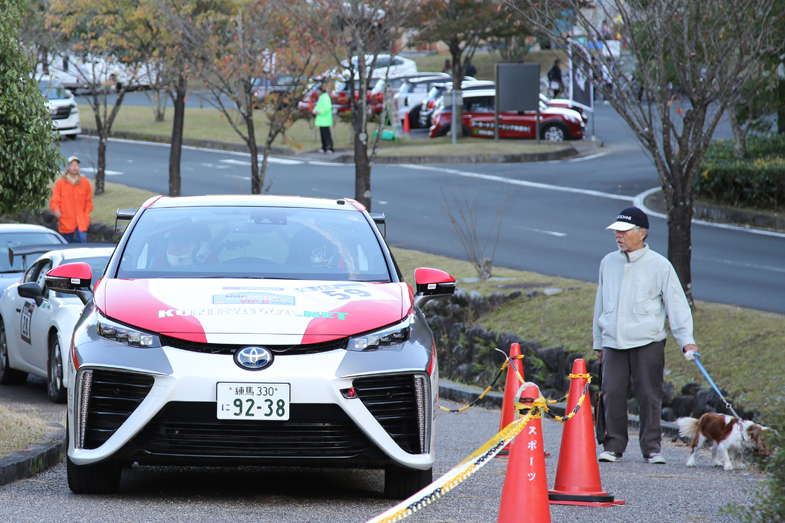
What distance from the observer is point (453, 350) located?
1234cm

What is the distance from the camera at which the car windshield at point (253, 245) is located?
5793 mm

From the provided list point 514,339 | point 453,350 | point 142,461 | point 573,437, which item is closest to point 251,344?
point 142,461

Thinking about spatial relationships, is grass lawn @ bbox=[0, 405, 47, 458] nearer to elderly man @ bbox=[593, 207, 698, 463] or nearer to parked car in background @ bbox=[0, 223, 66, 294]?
elderly man @ bbox=[593, 207, 698, 463]

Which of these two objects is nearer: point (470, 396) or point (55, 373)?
point (55, 373)

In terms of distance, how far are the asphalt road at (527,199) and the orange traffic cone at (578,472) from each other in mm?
7615

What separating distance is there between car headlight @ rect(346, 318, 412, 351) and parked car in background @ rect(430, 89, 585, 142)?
91.7 feet

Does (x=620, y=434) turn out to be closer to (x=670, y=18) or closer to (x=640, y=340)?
(x=640, y=340)

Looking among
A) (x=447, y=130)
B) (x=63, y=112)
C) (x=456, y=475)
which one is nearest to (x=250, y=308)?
(x=456, y=475)

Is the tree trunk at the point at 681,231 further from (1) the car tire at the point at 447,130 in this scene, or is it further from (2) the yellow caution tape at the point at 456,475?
(1) the car tire at the point at 447,130

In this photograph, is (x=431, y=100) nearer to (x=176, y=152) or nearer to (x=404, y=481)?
(x=176, y=152)

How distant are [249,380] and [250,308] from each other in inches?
16.1

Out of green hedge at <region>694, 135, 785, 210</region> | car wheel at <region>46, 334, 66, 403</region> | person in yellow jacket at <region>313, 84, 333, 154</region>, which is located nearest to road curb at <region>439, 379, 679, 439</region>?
car wheel at <region>46, 334, 66, 403</region>

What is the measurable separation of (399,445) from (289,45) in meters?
13.2

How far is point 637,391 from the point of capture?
7.30 m
